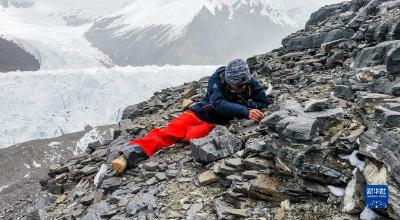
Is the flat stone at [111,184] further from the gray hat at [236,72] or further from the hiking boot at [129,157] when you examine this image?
the gray hat at [236,72]

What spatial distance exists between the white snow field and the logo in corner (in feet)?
115

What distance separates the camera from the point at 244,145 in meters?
6.36

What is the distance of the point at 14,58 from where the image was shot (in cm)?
10625

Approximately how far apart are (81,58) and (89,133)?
165 feet

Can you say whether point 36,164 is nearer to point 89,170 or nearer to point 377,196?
point 89,170

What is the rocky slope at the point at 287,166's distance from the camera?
A: 456cm

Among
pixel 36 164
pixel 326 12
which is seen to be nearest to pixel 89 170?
pixel 326 12

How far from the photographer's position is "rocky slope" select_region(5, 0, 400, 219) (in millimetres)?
4562

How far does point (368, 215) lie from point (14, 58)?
114m

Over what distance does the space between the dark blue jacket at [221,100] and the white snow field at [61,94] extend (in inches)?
1229

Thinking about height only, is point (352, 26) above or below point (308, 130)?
above

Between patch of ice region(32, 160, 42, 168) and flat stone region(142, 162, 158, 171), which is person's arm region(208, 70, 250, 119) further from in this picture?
patch of ice region(32, 160, 42, 168)

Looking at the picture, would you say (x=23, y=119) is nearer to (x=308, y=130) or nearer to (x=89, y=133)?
(x=89, y=133)

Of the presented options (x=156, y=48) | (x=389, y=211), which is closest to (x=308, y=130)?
(x=389, y=211)
